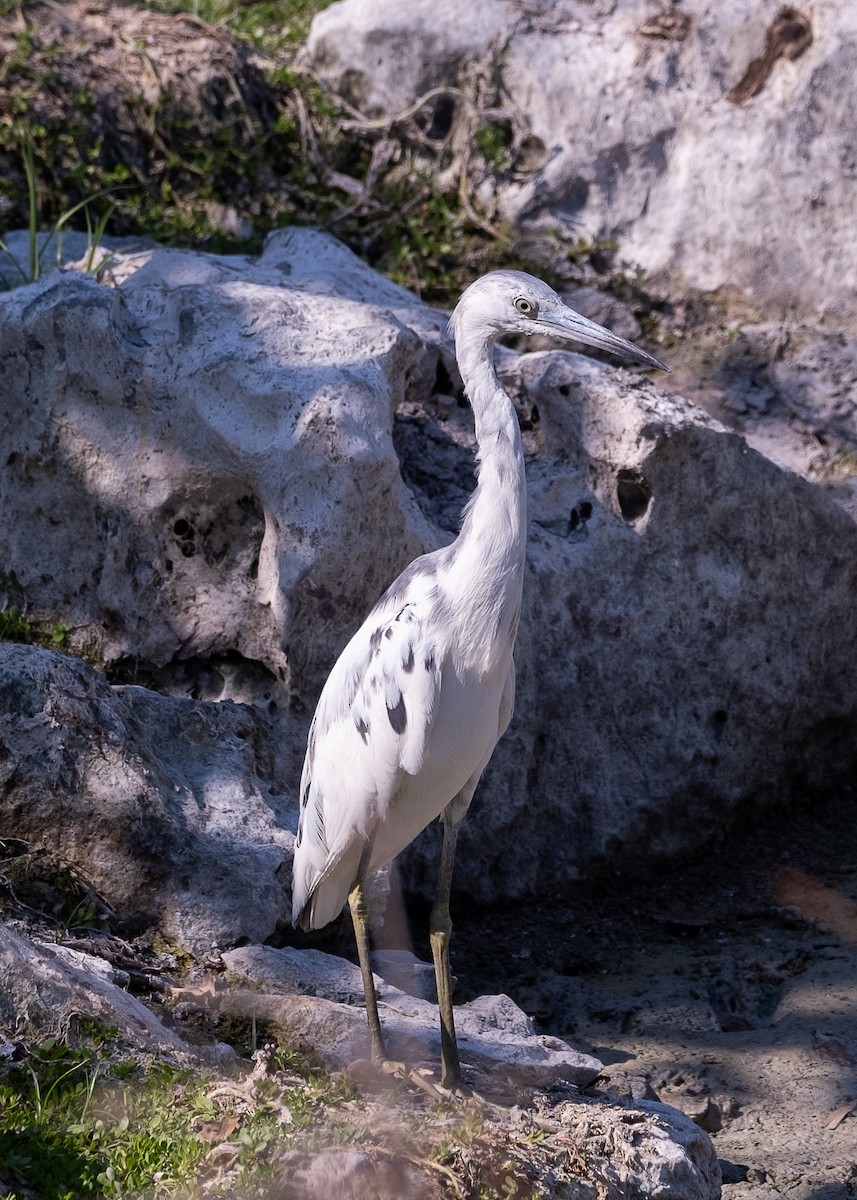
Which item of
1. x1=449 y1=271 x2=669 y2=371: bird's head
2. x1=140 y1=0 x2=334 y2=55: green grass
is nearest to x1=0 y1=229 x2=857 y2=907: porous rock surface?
x1=449 y1=271 x2=669 y2=371: bird's head

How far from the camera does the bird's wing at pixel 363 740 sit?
3.33 metres

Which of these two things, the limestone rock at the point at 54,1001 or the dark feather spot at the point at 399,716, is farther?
the dark feather spot at the point at 399,716

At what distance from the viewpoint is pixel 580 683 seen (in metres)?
5.03

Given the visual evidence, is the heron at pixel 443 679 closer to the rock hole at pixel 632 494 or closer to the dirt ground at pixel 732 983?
the dirt ground at pixel 732 983

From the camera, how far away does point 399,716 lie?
132 inches

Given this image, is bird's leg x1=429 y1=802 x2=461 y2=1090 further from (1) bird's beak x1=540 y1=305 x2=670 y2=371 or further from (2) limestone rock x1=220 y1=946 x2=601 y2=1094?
(1) bird's beak x1=540 y1=305 x2=670 y2=371

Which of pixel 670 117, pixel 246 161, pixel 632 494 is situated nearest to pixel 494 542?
pixel 632 494

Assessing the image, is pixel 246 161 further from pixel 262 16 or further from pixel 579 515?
pixel 579 515

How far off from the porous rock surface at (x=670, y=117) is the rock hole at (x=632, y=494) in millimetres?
2461

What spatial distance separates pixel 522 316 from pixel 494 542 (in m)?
0.64

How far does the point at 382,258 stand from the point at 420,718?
4.51m

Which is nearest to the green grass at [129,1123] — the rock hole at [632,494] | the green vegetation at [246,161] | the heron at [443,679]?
the heron at [443,679]

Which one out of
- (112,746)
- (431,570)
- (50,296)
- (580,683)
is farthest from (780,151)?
(112,746)

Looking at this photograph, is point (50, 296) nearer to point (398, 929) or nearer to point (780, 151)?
point (398, 929)
